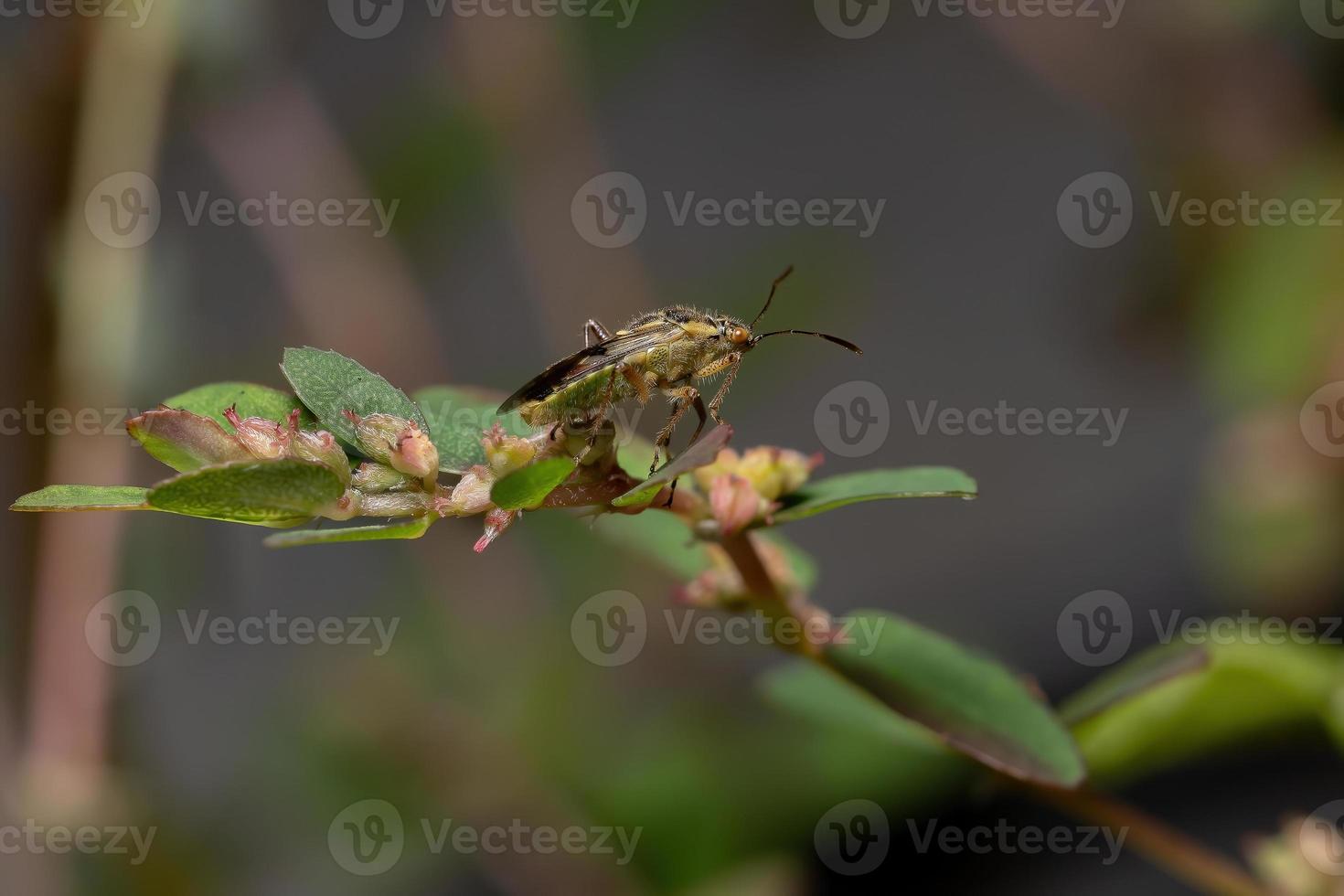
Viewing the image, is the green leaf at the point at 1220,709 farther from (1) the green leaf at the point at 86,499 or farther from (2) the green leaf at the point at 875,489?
(1) the green leaf at the point at 86,499

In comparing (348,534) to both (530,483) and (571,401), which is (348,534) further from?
(571,401)

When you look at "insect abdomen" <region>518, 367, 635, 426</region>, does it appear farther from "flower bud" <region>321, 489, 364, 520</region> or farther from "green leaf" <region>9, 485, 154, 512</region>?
"green leaf" <region>9, 485, 154, 512</region>

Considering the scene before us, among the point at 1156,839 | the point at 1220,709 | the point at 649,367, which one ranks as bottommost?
the point at 1156,839

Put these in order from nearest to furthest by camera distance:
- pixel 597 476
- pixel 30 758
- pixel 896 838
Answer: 1. pixel 597 476
2. pixel 30 758
3. pixel 896 838

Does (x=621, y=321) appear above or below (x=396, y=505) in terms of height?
above

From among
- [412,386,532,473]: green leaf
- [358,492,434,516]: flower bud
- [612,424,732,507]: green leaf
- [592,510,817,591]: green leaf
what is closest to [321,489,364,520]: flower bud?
[358,492,434,516]: flower bud

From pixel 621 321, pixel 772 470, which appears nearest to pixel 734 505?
pixel 772 470

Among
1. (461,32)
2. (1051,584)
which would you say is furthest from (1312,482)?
(461,32)

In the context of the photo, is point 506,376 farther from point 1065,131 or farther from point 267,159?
point 1065,131
